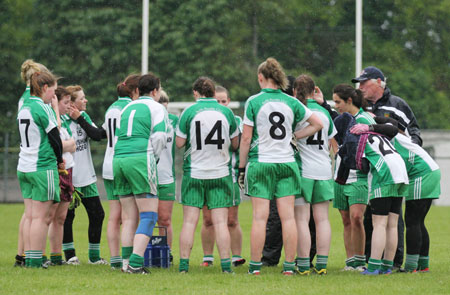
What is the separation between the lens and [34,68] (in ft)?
28.1

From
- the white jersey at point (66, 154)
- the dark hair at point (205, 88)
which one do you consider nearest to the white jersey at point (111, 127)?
the white jersey at point (66, 154)

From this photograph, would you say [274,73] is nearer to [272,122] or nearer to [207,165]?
[272,122]

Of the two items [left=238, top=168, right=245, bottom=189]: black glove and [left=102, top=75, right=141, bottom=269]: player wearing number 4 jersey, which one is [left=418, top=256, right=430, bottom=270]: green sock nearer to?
[left=238, top=168, right=245, bottom=189]: black glove

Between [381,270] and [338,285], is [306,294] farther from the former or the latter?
[381,270]

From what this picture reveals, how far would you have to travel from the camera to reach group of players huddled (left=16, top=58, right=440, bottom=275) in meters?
7.90

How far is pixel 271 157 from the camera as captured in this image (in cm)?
788

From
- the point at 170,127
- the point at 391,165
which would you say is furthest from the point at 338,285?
the point at 170,127

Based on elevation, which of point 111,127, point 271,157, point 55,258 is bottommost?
point 55,258

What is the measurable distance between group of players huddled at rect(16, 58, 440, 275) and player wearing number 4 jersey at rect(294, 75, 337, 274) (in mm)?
10

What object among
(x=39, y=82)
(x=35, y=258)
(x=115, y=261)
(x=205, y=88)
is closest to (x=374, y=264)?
(x=205, y=88)

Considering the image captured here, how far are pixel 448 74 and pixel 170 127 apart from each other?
22.3 m

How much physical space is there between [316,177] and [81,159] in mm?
2932

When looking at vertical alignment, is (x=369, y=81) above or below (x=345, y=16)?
below

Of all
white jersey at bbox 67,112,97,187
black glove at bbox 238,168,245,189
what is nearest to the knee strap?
black glove at bbox 238,168,245,189
